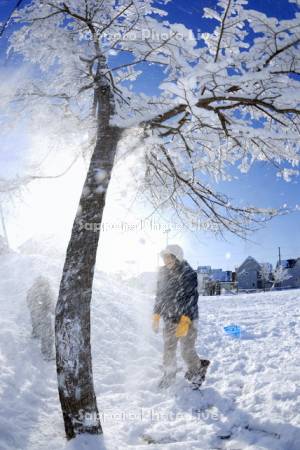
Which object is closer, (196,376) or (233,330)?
(196,376)

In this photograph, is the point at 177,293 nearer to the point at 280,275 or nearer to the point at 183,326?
the point at 183,326

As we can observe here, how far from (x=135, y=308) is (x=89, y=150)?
7.48 meters

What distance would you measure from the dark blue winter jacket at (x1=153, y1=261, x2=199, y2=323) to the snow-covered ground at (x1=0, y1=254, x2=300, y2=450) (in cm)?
110

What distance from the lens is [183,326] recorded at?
4.90 metres

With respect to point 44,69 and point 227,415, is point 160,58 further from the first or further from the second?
point 227,415

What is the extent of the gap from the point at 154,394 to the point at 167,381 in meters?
0.31

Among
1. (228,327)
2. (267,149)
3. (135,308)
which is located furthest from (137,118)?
(135,308)

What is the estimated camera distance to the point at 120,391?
5352 mm

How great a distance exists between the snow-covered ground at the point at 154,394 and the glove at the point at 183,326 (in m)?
0.84

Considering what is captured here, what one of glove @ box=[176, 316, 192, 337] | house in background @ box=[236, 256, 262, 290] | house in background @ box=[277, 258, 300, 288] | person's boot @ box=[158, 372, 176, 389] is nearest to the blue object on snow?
person's boot @ box=[158, 372, 176, 389]

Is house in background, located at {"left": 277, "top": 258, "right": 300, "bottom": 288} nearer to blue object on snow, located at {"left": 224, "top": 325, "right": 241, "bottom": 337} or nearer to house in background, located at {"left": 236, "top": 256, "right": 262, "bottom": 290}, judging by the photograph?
house in background, located at {"left": 236, "top": 256, "right": 262, "bottom": 290}

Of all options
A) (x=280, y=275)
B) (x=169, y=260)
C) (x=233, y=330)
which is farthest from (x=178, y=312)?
(x=280, y=275)

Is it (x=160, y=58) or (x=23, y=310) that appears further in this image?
(x=23, y=310)

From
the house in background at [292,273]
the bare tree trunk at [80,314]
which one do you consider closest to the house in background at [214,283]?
the house in background at [292,273]
